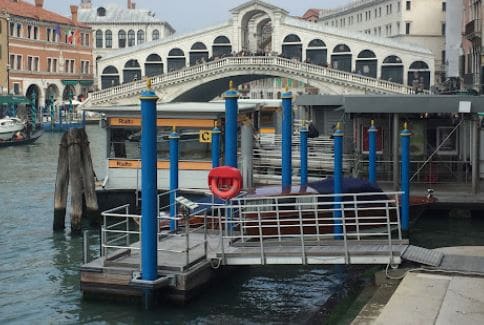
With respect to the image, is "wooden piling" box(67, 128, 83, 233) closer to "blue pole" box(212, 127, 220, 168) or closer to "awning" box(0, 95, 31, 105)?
"blue pole" box(212, 127, 220, 168)

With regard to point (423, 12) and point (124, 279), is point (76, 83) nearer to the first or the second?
point (423, 12)

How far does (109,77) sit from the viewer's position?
49312 mm

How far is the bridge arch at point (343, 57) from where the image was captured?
46.2m

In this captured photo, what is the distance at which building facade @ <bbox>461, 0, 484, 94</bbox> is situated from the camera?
2920cm

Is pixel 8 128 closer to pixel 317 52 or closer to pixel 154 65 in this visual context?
pixel 154 65

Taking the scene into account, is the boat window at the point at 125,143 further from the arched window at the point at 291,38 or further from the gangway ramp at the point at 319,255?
the arched window at the point at 291,38

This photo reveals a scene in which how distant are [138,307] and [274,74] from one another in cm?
3396

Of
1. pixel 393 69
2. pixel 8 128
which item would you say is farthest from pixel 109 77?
pixel 393 69

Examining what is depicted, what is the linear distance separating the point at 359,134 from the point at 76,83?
41.1 meters

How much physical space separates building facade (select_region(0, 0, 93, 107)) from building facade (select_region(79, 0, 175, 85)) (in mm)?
9551

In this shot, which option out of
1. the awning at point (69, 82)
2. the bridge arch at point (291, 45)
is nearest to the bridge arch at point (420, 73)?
the bridge arch at point (291, 45)

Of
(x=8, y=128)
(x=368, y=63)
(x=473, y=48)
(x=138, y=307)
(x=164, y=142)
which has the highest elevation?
(x=368, y=63)

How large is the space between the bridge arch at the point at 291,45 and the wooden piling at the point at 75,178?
3278cm

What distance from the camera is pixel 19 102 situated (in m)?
43.8
